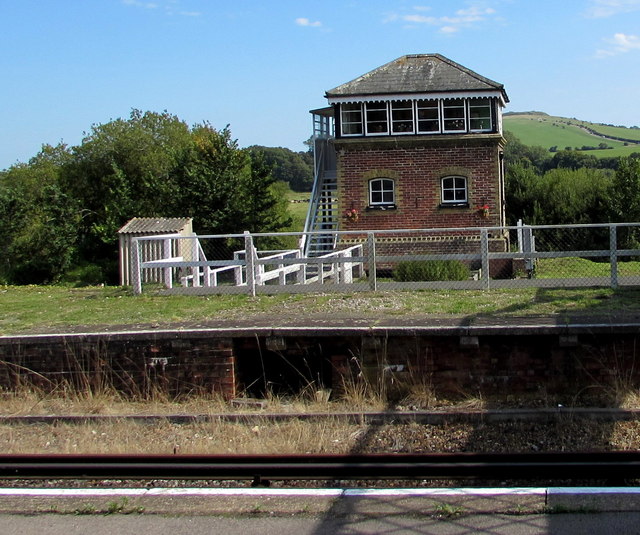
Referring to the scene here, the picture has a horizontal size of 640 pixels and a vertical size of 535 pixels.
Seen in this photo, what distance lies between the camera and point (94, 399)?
10344 millimetres

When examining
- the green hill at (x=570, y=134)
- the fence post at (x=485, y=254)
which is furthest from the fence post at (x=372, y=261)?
the green hill at (x=570, y=134)

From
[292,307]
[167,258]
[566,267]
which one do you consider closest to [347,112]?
[566,267]

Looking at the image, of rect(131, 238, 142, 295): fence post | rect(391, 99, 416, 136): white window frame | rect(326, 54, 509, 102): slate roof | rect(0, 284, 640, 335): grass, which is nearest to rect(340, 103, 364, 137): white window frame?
rect(326, 54, 509, 102): slate roof

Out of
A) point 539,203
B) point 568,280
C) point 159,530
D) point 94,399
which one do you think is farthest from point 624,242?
point 159,530

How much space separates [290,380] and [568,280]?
588 centimetres

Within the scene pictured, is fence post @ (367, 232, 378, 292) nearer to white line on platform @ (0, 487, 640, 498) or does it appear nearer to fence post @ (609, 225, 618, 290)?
fence post @ (609, 225, 618, 290)

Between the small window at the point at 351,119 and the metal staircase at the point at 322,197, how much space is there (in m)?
1.83

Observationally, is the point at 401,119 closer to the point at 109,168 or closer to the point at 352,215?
the point at 352,215

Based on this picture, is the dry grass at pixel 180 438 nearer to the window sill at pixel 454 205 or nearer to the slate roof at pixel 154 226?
the slate roof at pixel 154 226

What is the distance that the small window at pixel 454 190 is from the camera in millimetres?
26188

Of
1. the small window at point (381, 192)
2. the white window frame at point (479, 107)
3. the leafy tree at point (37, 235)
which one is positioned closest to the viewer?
the white window frame at point (479, 107)

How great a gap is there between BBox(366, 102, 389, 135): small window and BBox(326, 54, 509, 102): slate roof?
0.48 metres

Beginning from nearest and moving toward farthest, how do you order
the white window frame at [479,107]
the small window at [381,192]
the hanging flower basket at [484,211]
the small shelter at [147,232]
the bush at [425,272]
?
the bush at [425,272]
the small shelter at [147,232]
the hanging flower basket at [484,211]
the white window frame at [479,107]
the small window at [381,192]

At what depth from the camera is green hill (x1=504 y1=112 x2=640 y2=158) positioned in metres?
116
